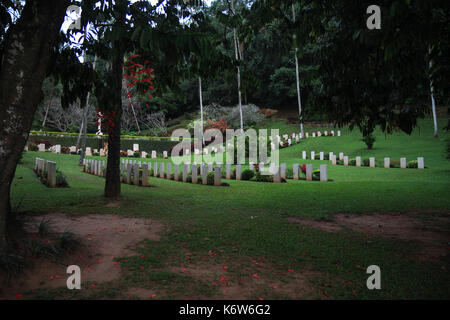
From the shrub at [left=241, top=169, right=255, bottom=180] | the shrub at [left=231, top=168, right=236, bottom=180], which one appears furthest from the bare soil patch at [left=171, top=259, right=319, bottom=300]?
the shrub at [left=231, top=168, right=236, bottom=180]

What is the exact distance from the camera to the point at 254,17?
216 inches

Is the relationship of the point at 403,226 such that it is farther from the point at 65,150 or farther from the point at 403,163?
the point at 65,150

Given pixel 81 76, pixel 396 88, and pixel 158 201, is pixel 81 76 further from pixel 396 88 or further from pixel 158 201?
pixel 396 88

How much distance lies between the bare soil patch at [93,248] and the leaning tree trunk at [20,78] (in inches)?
25.5

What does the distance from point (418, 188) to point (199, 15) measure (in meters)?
8.65

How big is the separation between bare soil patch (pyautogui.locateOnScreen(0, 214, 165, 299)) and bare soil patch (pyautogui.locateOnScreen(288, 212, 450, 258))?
3145 mm

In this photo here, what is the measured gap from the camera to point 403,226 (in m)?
5.84

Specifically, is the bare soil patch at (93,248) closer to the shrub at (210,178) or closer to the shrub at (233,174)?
the shrub at (210,178)

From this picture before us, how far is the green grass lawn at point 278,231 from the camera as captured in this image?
3.37 m

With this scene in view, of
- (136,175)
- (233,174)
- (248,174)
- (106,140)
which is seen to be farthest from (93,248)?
(106,140)

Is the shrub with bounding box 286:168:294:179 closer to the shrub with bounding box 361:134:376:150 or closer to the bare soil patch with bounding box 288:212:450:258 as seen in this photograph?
the bare soil patch with bounding box 288:212:450:258

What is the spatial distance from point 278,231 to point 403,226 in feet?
8.20
